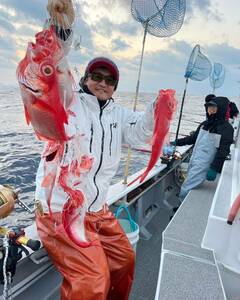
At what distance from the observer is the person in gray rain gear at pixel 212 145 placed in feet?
12.8

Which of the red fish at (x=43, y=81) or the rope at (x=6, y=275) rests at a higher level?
the red fish at (x=43, y=81)

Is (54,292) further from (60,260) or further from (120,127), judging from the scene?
(120,127)

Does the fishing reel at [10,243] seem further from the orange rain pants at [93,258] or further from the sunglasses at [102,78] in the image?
the sunglasses at [102,78]

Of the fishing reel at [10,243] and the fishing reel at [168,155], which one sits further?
the fishing reel at [168,155]

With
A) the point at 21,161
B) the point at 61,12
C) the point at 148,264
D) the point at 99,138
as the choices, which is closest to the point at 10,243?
the point at 99,138

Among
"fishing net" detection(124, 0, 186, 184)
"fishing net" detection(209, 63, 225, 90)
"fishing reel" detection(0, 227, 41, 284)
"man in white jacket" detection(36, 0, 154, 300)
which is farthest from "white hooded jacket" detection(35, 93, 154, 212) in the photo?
"fishing net" detection(209, 63, 225, 90)

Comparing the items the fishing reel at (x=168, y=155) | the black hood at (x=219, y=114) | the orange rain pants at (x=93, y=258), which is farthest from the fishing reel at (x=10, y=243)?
the fishing reel at (x=168, y=155)

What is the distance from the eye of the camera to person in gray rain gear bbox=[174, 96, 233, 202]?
389 centimetres

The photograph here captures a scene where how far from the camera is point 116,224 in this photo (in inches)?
88.7

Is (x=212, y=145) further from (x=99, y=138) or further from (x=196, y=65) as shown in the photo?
(x=99, y=138)

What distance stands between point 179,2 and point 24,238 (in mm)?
3112

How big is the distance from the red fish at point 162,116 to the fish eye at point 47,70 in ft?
2.87

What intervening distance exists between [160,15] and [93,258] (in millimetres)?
2809

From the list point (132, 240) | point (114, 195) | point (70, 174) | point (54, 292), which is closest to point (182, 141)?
point (114, 195)
